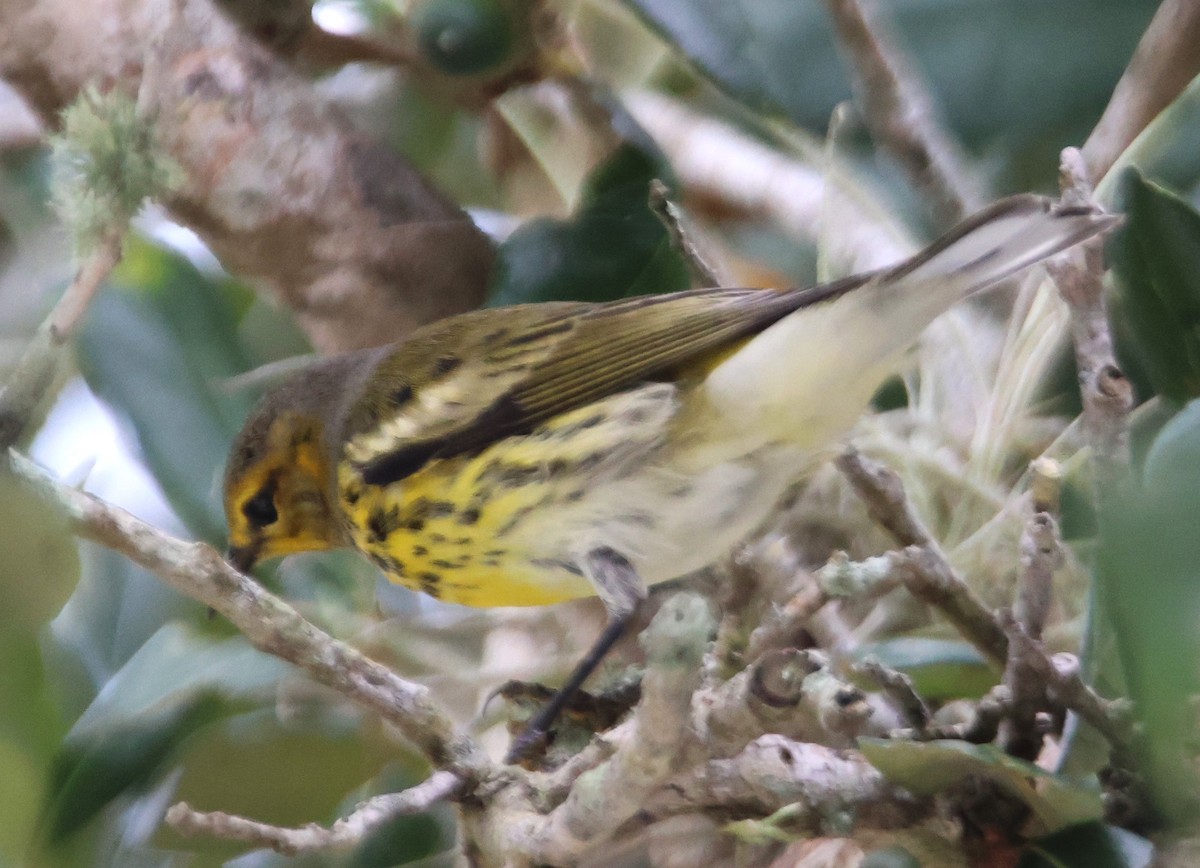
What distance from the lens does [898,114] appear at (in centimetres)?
113

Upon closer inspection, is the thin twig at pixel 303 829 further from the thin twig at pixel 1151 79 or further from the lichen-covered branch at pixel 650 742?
the thin twig at pixel 1151 79

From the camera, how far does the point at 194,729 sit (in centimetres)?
123

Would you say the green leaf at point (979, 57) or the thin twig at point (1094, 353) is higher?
the green leaf at point (979, 57)

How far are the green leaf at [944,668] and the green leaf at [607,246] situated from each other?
621 millimetres

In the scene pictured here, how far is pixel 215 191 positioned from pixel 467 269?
0.33 meters

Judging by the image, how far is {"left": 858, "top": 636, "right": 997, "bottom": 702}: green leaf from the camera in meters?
1.01

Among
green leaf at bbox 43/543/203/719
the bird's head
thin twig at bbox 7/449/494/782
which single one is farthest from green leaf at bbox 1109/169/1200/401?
green leaf at bbox 43/543/203/719

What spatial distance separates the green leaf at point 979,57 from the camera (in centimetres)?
130

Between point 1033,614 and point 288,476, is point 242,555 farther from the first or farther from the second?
point 1033,614

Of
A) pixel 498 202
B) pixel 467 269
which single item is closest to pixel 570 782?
pixel 467 269

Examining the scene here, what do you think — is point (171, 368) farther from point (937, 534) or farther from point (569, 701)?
point (937, 534)

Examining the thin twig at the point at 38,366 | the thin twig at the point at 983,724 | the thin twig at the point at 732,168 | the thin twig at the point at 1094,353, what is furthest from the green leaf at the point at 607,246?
the thin twig at the point at 38,366

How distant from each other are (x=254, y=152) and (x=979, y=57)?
0.82 metres

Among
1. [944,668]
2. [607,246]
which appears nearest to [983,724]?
[944,668]
